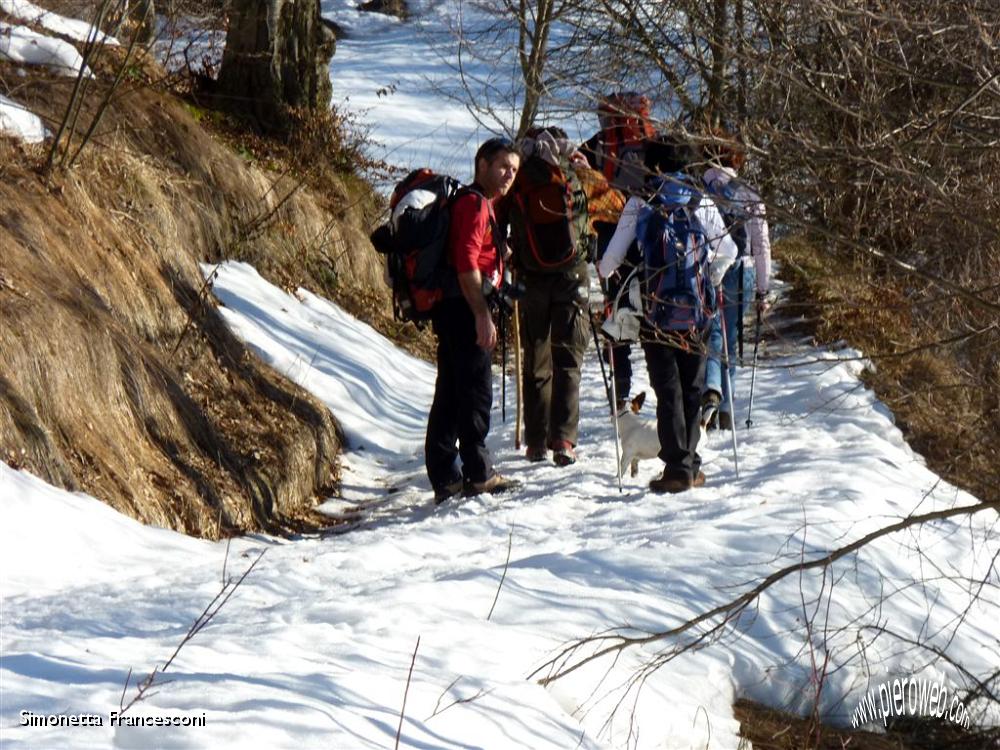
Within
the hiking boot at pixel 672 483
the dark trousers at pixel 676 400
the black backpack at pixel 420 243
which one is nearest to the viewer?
the black backpack at pixel 420 243

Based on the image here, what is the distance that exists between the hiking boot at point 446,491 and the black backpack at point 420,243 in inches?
43.8

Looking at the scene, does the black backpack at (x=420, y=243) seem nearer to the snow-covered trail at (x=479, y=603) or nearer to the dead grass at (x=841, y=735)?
the snow-covered trail at (x=479, y=603)

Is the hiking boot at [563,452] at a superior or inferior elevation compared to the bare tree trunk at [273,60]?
inferior

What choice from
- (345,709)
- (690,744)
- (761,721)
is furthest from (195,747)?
(761,721)

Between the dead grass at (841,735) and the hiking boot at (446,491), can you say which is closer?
the dead grass at (841,735)

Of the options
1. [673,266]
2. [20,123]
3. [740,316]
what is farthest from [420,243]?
[20,123]

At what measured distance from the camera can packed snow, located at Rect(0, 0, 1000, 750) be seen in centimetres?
387

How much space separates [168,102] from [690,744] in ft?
26.4

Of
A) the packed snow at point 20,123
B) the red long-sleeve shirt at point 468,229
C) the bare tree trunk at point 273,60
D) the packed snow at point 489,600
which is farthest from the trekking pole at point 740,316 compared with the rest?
the bare tree trunk at point 273,60

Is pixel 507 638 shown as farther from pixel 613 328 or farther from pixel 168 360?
pixel 168 360

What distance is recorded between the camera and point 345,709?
3.81m

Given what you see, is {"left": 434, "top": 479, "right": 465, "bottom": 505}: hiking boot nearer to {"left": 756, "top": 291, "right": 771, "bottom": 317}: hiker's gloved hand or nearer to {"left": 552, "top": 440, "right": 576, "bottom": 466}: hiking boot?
{"left": 552, "top": 440, "right": 576, "bottom": 466}: hiking boot

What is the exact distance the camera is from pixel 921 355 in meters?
10.7

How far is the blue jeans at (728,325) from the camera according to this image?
28.1 feet
